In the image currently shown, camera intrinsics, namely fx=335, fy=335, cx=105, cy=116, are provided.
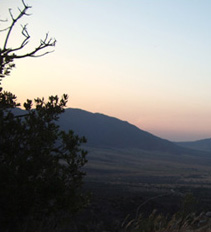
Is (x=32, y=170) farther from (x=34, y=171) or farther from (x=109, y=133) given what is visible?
(x=109, y=133)

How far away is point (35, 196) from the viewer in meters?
6.05

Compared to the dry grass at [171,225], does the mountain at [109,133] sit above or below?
above

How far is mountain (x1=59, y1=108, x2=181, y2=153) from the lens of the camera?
441 feet

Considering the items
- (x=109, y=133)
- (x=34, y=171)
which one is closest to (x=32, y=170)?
(x=34, y=171)

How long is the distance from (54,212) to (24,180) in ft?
2.85

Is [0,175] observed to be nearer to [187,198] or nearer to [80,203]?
[80,203]

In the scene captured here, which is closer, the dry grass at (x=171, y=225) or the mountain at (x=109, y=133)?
the dry grass at (x=171, y=225)

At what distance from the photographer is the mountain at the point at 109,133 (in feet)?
441

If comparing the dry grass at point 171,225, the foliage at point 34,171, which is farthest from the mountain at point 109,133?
the foliage at point 34,171

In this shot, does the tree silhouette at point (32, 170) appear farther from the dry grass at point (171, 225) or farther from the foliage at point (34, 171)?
the dry grass at point (171, 225)

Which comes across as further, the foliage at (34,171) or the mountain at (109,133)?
the mountain at (109,133)

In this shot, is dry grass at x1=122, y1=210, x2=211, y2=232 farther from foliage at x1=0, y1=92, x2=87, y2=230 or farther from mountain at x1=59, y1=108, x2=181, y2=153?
mountain at x1=59, y1=108, x2=181, y2=153

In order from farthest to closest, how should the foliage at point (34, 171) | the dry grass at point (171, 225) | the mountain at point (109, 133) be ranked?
the mountain at point (109, 133), the foliage at point (34, 171), the dry grass at point (171, 225)

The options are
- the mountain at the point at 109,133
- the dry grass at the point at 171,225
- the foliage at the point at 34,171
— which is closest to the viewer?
the dry grass at the point at 171,225
